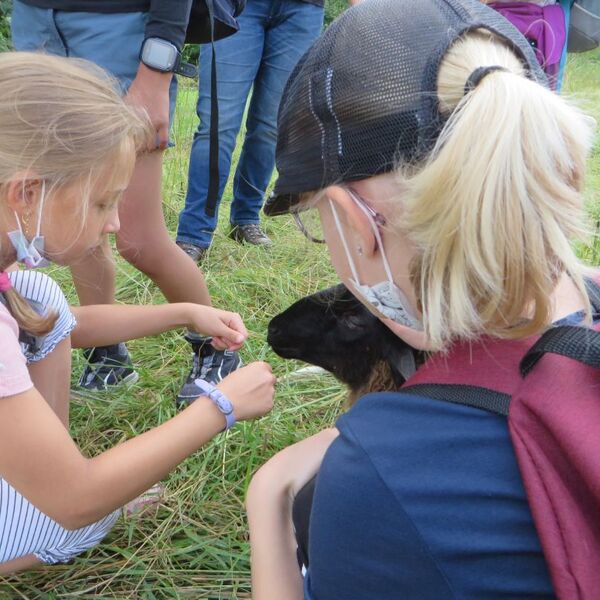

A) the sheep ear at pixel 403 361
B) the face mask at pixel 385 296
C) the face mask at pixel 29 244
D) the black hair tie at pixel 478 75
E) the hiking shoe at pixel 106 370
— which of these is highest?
the black hair tie at pixel 478 75

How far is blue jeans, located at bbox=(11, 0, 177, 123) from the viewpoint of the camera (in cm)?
180

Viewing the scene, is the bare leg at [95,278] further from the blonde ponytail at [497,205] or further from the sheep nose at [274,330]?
the blonde ponytail at [497,205]

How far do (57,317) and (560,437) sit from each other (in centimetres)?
113

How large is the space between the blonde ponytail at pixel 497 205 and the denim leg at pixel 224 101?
219 cm

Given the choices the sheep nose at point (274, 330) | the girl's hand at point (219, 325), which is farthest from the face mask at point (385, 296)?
the girl's hand at point (219, 325)

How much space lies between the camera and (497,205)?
2.28 feet

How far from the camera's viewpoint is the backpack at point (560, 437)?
2.02 ft

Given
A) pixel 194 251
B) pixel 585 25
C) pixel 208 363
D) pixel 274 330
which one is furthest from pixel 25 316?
pixel 585 25

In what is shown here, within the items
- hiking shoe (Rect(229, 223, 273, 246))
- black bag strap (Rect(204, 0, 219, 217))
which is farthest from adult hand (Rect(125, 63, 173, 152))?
hiking shoe (Rect(229, 223, 273, 246))

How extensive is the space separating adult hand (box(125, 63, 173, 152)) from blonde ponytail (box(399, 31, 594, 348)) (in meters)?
1.13

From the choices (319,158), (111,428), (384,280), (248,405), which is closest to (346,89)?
(319,158)

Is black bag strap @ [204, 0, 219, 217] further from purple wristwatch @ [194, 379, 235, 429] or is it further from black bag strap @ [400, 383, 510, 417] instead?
black bag strap @ [400, 383, 510, 417]

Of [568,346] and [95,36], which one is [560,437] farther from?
[95,36]

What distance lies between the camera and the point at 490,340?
782 millimetres
